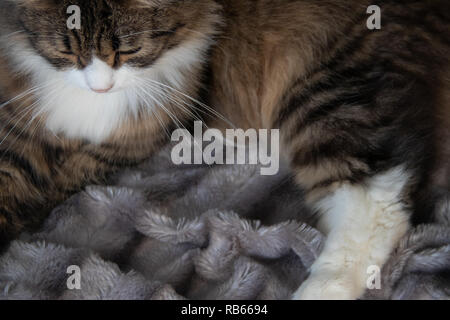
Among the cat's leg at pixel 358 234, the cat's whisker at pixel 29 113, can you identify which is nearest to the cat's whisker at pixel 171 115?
the cat's whisker at pixel 29 113

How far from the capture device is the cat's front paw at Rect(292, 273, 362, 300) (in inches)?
46.1

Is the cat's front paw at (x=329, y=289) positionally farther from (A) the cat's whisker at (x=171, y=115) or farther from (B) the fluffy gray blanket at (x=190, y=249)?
(A) the cat's whisker at (x=171, y=115)

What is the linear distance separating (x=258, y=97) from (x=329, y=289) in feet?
2.03

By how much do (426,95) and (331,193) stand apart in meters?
0.36

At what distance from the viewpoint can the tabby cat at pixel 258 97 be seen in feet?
4.03

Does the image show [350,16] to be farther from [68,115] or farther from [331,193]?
[68,115]

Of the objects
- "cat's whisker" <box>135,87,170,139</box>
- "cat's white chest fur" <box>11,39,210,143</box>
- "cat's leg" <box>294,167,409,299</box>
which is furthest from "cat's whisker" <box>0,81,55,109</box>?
"cat's leg" <box>294,167,409,299</box>

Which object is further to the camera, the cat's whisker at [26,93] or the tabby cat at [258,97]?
the cat's whisker at [26,93]

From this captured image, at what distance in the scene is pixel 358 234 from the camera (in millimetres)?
1249

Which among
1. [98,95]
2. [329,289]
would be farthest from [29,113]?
[329,289]

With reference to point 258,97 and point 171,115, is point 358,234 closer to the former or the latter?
point 258,97

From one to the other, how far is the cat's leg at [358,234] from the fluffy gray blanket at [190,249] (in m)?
0.04
